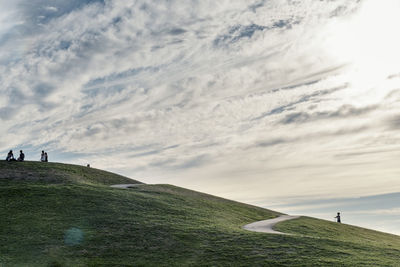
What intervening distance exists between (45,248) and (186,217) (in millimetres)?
16562

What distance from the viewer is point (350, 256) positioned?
98.0 ft

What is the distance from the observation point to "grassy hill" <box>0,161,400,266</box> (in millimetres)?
27062

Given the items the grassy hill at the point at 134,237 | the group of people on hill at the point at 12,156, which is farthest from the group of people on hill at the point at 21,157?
the grassy hill at the point at 134,237

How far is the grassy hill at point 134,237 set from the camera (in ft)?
88.8

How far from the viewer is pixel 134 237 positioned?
31469mm

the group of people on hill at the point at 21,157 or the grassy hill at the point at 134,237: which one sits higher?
the group of people on hill at the point at 21,157

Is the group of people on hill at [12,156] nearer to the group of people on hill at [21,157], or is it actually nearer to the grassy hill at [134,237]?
the group of people on hill at [21,157]

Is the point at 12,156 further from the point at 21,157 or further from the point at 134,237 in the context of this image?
the point at 134,237

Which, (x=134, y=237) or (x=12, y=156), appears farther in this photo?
(x=12, y=156)

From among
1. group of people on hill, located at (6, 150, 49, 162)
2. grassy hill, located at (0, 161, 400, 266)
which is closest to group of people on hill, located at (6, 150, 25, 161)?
group of people on hill, located at (6, 150, 49, 162)

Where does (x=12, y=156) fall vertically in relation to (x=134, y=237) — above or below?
above

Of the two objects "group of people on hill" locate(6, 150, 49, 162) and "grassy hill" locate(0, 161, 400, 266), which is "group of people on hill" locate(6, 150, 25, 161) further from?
"grassy hill" locate(0, 161, 400, 266)

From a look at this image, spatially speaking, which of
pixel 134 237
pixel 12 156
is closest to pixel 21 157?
pixel 12 156

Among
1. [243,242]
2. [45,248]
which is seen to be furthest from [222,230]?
[45,248]
